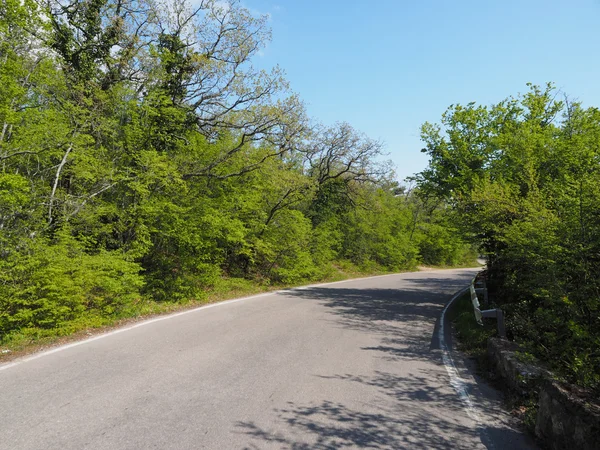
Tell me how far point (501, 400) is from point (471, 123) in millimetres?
13446

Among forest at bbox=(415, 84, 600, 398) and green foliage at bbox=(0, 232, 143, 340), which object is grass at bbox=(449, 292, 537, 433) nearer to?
forest at bbox=(415, 84, 600, 398)

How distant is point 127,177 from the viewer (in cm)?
1109

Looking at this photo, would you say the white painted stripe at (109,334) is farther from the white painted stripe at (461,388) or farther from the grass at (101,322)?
the white painted stripe at (461,388)

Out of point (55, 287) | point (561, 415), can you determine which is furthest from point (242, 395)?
point (55, 287)

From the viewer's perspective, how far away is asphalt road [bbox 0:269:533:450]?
3705 mm

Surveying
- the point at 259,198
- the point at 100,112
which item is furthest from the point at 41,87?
the point at 259,198

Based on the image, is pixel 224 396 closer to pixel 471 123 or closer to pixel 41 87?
pixel 41 87

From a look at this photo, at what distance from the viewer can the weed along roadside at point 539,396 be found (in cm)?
336

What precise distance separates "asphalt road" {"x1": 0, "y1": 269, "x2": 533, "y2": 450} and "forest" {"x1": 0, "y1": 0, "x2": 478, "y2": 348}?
2.06 meters

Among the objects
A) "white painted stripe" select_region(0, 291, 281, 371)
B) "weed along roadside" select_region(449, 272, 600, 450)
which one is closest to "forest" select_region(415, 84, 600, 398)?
"weed along roadside" select_region(449, 272, 600, 450)

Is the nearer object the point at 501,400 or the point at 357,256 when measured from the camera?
the point at 501,400

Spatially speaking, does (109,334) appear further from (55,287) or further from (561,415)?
(561,415)

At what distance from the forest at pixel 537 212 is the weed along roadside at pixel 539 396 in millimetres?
313

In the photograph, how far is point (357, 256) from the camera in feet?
106
